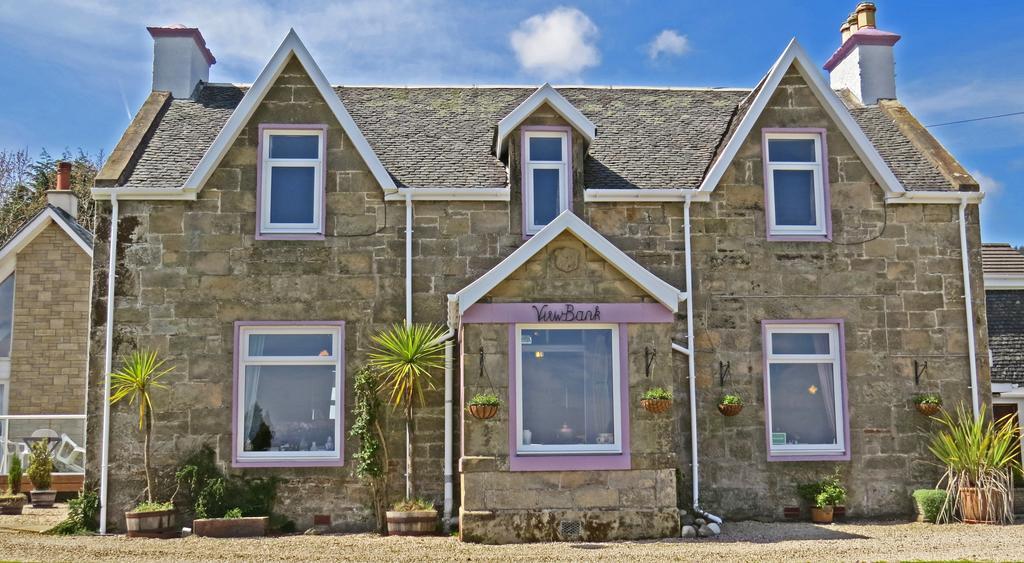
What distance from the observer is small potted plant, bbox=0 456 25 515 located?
15.8 meters

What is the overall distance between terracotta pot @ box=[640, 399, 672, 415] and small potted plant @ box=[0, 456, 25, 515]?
35.1 ft

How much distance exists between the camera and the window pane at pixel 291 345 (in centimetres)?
1466

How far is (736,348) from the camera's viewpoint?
15.0 meters

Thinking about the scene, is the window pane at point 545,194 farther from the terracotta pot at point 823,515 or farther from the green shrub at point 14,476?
the green shrub at point 14,476

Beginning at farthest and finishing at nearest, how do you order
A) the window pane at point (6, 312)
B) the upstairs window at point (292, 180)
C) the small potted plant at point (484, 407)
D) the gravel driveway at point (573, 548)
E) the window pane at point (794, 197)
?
the window pane at point (6, 312) → the window pane at point (794, 197) → the upstairs window at point (292, 180) → the small potted plant at point (484, 407) → the gravel driveway at point (573, 548)

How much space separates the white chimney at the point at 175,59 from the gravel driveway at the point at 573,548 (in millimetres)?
8392

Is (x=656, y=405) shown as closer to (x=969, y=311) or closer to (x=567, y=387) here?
(x=567, y=387)

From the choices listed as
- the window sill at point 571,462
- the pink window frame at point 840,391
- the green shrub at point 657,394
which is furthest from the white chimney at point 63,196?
the pink window frame at point 840,391

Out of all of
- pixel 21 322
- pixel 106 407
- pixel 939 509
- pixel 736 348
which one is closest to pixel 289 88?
pixel 106 407

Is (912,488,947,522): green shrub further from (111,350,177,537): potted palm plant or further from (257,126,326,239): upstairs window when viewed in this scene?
(111,350,177,537): potted palm plant

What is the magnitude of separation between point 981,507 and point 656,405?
214 inches

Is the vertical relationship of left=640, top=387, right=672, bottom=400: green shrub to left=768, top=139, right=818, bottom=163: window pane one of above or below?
below

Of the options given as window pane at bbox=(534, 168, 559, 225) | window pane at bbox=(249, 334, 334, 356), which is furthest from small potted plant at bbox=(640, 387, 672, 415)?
window pane at bbox=(249, 334, 334, 356)

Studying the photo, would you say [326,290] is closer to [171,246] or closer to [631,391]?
[171,246]
